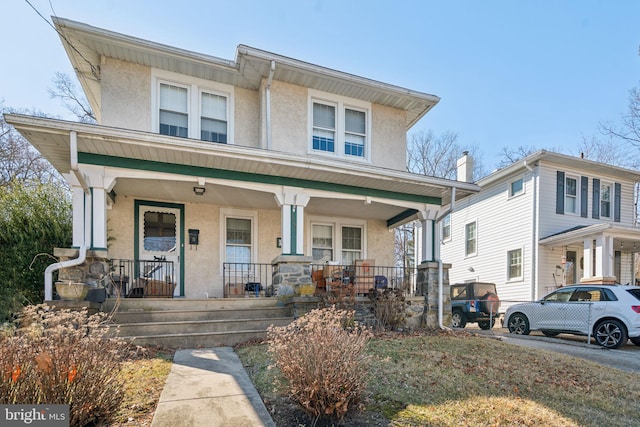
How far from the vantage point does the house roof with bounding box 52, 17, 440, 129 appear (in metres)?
6.82

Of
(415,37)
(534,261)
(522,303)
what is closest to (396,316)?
(522,303)

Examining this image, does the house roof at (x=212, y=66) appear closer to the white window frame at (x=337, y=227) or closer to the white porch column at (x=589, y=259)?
the white window frame at (x=337, y=227)

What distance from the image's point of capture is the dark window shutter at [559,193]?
1208 cm

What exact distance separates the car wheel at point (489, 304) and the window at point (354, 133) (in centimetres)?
580

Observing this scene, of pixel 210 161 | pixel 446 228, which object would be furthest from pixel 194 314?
pixel 446 228

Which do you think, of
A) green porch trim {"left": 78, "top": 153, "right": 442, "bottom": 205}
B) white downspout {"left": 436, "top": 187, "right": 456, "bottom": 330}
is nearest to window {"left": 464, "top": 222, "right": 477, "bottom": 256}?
green porch trim {"left": 78, "top": 153, "right": 442, "bottom": 205}

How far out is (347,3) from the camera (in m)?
8.75

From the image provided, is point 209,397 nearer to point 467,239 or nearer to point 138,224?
point 138,224

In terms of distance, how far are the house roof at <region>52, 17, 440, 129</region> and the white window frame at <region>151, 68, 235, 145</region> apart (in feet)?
0.43

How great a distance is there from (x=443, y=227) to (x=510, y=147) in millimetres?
11479

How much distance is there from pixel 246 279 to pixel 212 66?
5052mm

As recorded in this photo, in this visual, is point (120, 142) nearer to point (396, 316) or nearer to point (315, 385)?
point (315, 385)

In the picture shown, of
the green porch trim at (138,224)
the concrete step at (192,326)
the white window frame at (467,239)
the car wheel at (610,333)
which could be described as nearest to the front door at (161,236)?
the green porch trim at (138,224)

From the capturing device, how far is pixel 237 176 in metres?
6.82
